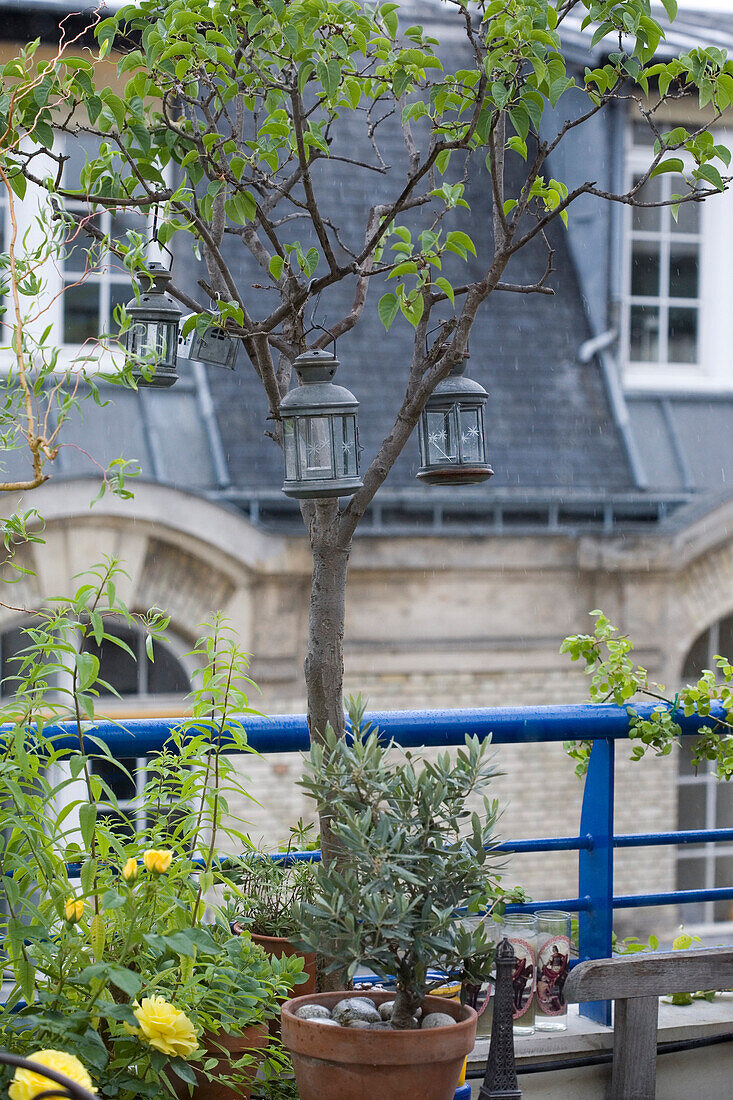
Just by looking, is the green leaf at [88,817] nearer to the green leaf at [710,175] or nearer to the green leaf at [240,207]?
the green leaf at [240,207]

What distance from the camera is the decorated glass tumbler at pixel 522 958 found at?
211 centimetres

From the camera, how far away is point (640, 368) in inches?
319

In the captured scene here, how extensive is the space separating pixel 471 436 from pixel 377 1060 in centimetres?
101

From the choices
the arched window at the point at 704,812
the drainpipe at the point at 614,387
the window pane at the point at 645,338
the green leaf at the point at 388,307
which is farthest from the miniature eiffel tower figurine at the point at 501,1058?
the window pane at the point at 645,338

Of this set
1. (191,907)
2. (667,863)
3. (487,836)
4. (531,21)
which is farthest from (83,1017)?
(667,863)

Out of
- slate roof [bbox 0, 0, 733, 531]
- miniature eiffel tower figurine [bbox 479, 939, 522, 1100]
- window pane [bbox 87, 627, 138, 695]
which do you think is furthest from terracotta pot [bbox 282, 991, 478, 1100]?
window pane [bbox 87, 627, 138, 695]

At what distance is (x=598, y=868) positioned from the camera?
2.20 meters

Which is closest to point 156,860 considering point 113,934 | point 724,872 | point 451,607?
point 113,934

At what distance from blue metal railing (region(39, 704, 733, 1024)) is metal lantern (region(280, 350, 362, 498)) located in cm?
51

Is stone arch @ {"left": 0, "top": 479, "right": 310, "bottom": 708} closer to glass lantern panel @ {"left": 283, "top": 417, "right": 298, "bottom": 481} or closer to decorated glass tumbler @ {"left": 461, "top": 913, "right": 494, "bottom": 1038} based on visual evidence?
decorated glass tumbler @ {"left": 461, "top": 913, "right": 494, "bottom": 1038}

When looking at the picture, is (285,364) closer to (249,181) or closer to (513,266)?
(249,181)

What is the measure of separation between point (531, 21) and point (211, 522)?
Answer: 5.43 meters

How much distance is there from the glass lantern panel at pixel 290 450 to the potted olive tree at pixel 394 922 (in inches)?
16.2

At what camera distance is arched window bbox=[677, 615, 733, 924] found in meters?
7.96
